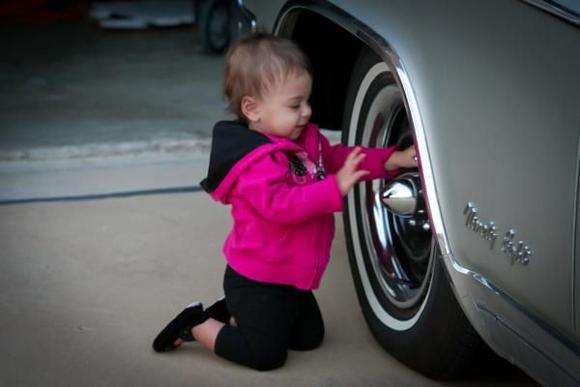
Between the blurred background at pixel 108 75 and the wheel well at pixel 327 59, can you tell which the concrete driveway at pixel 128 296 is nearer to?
the blurred background at pixel 108 75

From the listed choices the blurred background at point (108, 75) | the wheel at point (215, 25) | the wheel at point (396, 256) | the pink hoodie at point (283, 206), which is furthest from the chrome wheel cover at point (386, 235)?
the wheel at point (215, 25)

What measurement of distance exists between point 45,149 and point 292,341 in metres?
2.40

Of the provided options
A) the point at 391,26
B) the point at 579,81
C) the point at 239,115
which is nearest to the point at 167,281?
the point at 239,115

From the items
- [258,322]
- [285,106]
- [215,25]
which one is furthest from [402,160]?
[215,25]

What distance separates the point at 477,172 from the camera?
2.41m

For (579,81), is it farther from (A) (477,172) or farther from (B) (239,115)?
(B) (239,115)

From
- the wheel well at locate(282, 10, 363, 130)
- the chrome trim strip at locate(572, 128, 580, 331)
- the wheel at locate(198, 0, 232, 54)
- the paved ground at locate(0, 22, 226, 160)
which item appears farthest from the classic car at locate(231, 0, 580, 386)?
the wheel at locate(198, 0, 232, 54)

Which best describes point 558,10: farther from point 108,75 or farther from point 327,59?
point 108,75

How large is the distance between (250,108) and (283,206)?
0.34m

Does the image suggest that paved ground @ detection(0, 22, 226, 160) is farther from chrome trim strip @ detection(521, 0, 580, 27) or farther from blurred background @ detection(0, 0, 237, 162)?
chrome trim strip @ detection(521, 0, 580, 27)

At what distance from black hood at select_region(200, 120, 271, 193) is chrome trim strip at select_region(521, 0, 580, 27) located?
107 centimetres

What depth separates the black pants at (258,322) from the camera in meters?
3.20

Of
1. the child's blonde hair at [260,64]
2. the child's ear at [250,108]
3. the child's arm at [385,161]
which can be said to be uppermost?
the child's blonde hair at [260,64]

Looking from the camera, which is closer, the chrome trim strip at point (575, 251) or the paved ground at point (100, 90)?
the chrome trim strip at point (575, 251)
